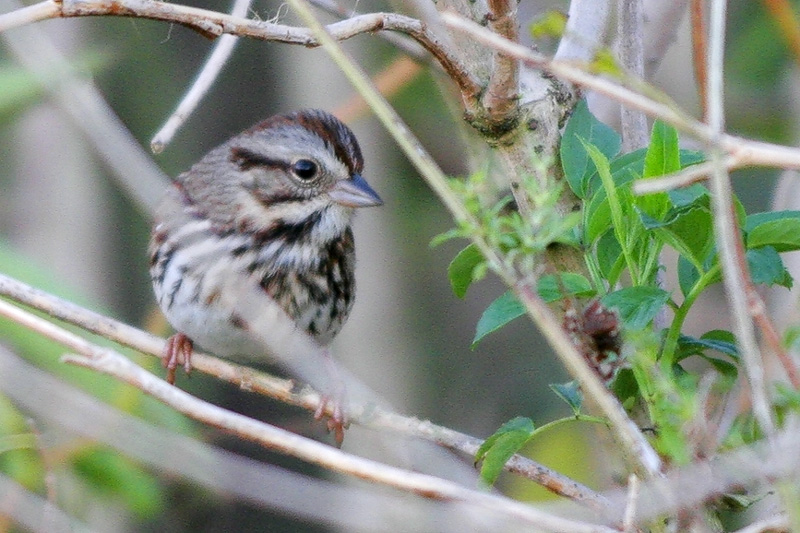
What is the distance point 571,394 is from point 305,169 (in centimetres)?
140

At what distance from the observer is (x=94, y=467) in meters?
3.26

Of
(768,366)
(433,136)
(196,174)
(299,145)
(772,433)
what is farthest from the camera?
(433,136)

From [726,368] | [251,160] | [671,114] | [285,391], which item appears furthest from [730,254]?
[251,160]

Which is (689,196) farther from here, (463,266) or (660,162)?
(463,266)

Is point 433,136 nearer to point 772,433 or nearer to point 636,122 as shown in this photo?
point 636,122

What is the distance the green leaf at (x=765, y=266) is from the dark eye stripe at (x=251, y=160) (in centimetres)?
165

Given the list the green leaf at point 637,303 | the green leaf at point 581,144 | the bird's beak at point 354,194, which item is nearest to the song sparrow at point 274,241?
the bird's beak at point 354,194

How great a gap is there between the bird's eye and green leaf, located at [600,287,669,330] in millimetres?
1504

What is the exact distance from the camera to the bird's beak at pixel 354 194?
3.12 metres

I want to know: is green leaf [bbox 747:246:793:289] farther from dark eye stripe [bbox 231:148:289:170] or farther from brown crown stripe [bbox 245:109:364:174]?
dark eye stripe [bbox 231:148:289:170]

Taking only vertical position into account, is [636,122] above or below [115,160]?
above

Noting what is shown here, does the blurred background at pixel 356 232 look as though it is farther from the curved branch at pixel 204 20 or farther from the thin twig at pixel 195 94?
the curved branch at pixel 204 20

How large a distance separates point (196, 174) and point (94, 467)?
2.85 feet

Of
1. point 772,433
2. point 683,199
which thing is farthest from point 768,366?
point 772,433
